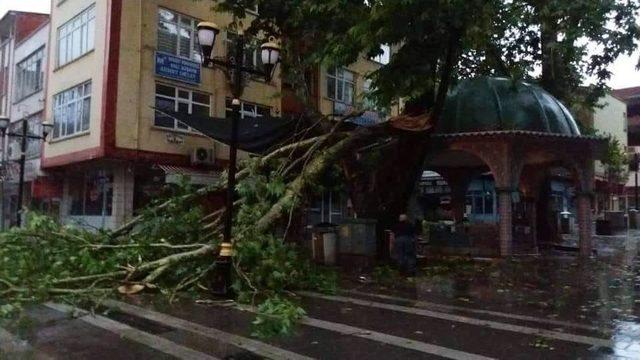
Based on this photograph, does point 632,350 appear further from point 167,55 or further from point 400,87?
point 167,55

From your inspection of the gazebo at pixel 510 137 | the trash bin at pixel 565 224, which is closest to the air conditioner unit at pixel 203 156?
the gazebo at pixel 510 137

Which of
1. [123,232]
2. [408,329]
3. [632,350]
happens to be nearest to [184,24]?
[123,232]

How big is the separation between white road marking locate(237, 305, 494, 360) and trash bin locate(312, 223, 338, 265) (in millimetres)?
7137

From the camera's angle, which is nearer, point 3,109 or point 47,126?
point 47,126

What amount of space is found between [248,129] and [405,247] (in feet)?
17.4

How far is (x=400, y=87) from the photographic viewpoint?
13.3 metres

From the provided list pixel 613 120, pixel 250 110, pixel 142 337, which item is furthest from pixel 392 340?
pixel 613 120

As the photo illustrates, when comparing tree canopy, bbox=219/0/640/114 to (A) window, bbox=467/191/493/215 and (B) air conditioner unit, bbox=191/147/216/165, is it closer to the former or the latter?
(B) air conditioner unit, bbox=191/147/216/165

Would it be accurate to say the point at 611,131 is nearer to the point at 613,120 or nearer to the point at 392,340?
the point at 613,120

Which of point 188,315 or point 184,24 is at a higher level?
point 184,24

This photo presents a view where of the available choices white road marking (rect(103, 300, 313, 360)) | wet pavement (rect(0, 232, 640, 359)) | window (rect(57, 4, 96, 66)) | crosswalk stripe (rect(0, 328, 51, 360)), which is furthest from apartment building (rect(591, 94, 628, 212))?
crosswalk stripe (rect(0, 328, 51, 360))

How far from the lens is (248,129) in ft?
53.0

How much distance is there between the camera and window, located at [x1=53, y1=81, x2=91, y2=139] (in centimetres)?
2245

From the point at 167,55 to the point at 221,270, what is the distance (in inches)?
566
